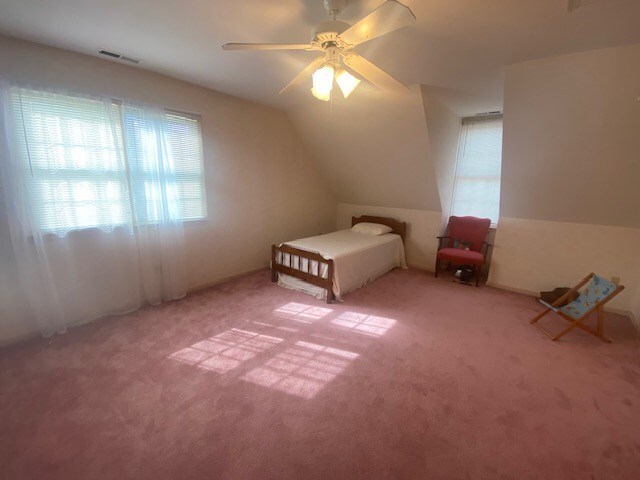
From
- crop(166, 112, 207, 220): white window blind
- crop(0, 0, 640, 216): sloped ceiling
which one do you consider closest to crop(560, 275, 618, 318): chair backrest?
crop(0, 0, 640, 216): sloped ceiling

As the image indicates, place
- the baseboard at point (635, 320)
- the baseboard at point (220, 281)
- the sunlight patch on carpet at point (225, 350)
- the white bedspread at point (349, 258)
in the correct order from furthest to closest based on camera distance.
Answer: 1. the baseboard at point (220, 281)
2. the white bedspread at point (349, 258)
3. the baseboard at point (635, 320)
4. the sunlight patch on carpet at point (225, 350)

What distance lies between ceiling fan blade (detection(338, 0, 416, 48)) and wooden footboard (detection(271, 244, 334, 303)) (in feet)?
7.01

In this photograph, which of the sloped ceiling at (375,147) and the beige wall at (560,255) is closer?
the beige wall at (560,255)

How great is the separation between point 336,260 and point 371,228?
1.49m

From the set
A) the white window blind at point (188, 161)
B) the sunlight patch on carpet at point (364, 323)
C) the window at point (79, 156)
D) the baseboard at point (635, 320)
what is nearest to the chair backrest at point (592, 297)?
the baseboard at point (635, 320)

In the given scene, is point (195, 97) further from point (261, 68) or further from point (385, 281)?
point (385, 281)

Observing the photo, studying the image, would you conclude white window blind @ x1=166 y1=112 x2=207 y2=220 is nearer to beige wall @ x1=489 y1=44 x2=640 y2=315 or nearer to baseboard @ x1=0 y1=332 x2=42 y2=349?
baseboard @ x1=0 y1=332 x2=42 y2=349

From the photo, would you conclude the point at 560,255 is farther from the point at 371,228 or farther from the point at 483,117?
the point at 371,228

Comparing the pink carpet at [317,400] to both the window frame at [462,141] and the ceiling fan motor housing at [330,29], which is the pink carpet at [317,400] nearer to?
the window frame at [462,141]

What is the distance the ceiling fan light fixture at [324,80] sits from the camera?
5.52 feet

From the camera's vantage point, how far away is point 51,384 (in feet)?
6.23

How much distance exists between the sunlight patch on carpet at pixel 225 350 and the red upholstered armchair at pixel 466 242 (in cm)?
270

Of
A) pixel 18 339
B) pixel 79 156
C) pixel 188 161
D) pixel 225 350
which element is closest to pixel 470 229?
pixel 225 350

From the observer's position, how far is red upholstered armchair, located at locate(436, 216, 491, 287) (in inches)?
147
